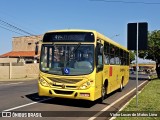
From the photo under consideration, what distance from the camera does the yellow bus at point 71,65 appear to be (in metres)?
13.4

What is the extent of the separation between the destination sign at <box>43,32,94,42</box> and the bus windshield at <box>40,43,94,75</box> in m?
0.21

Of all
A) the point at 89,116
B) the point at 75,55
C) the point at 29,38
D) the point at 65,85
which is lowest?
the point at 89,116

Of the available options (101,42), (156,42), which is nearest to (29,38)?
(156,42)

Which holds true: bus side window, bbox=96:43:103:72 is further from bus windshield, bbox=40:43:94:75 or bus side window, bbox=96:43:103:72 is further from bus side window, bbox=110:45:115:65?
bus side window, bbox=110:45:115:65

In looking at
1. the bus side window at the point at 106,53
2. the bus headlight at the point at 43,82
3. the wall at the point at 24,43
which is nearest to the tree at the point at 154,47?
the wall at the point at 24,43

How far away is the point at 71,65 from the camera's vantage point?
13734 mm

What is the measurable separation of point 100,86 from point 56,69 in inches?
83.7

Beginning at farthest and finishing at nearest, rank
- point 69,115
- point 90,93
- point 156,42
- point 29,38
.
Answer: point 29,38, point 156,42, point 90,93, point 69,115

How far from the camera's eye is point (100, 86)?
Answer: 582 inches

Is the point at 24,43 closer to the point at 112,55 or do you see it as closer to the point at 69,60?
the point at 112,55

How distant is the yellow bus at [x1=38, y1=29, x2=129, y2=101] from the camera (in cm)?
1343

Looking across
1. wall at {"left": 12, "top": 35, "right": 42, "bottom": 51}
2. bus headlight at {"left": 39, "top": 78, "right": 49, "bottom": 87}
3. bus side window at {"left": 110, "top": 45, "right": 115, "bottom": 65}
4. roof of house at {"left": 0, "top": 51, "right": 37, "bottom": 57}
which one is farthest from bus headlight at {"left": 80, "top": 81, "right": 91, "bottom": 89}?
wall at {"left": 12, "top": 35, "right": 42, "bottom": 51}

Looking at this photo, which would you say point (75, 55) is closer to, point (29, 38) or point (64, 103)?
point (64, 103)

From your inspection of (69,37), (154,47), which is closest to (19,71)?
(154,47)
